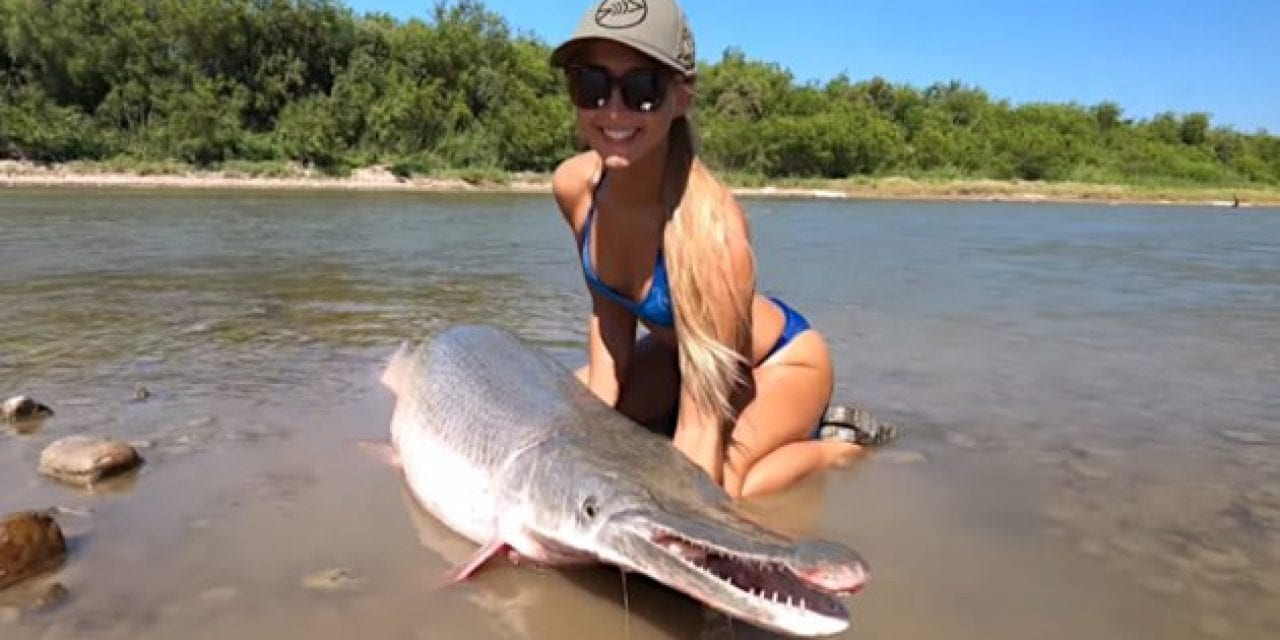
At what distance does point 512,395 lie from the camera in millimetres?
3154

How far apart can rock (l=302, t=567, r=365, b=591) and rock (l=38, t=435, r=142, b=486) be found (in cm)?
114

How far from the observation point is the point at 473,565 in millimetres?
2574

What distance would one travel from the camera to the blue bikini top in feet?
10.3

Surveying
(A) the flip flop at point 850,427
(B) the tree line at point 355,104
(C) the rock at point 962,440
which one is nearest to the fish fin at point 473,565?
(A) the flip flop at point 850,427

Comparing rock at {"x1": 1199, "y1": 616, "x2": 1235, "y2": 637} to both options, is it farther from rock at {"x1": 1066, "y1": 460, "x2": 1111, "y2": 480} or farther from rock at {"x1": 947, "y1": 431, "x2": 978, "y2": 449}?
rock at {"x1": 947, "y1": 431, "x2": 978, "y2": 449}

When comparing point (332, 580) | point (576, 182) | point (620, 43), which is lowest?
point (332, 580)

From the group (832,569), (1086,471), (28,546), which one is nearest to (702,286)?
(832,569)

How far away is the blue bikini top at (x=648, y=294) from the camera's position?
3.13 metres

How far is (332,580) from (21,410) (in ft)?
7.23

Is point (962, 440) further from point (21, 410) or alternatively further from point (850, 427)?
point (21, 410)

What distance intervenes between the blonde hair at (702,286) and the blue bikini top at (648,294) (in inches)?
5.5

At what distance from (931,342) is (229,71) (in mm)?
56391

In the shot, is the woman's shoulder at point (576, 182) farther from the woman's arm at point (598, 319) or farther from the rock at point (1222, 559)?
the rock at point (1222, 559)

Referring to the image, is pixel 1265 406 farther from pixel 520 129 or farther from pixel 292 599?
pixel 520 129
